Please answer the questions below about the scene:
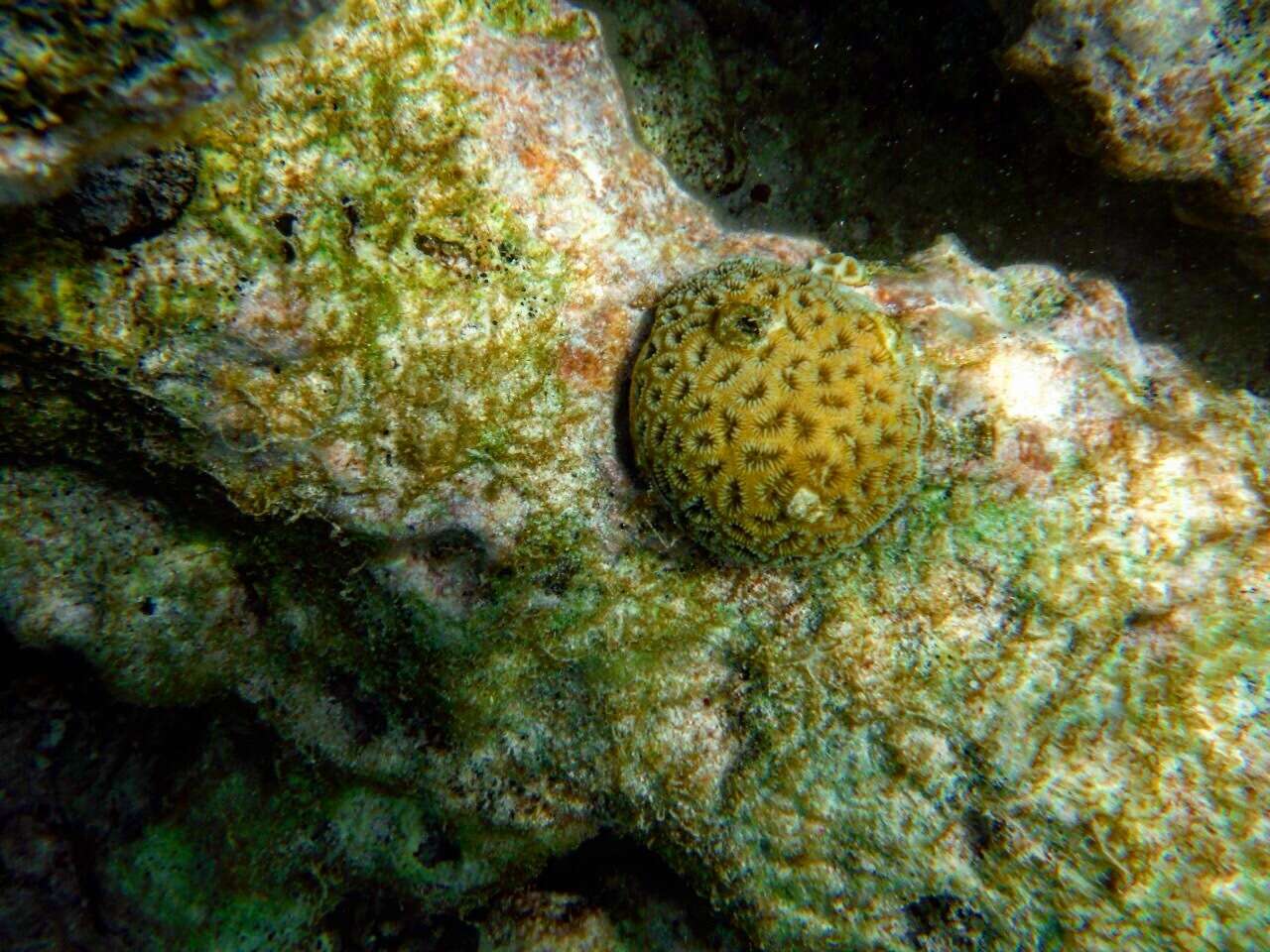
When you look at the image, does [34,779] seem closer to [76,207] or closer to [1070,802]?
[76,207]

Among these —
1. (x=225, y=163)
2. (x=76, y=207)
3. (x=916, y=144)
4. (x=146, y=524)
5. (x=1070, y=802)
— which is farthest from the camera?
(x=916, y=144)

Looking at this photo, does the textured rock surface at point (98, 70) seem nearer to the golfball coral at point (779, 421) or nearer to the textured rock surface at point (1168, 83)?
the golfball coral at point (779, 421)

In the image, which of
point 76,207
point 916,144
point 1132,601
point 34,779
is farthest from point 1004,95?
point 34,779

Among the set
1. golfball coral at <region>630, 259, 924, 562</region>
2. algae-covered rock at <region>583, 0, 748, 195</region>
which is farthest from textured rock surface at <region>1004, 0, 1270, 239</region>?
algae-covered rock at <region>583, 0, 748, 195</region>

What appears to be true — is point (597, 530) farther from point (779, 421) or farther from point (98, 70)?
point (98, 70)

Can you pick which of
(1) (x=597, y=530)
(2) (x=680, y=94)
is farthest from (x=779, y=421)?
(2) (x=680, y=94)

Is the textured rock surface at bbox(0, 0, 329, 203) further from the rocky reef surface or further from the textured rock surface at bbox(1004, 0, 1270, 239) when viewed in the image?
the textured rock surface at bbox(1004, 0, 1270, 239)

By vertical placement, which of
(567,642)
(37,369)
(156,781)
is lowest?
(156,781)

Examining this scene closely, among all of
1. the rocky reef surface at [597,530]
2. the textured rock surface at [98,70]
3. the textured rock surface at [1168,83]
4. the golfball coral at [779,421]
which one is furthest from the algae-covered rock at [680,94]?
the textured rock surface at [98,70]
